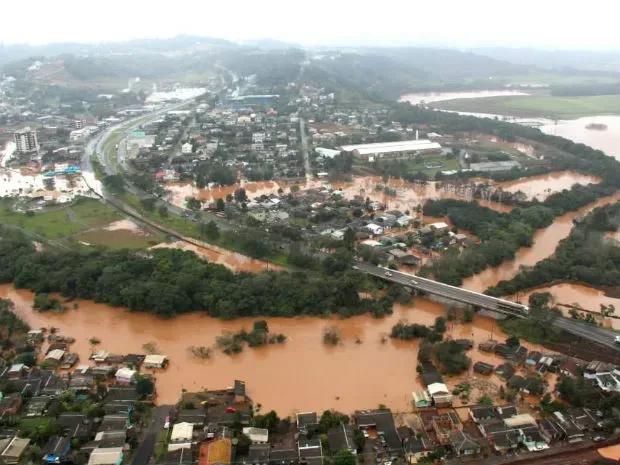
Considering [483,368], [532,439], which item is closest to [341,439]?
[532,439]

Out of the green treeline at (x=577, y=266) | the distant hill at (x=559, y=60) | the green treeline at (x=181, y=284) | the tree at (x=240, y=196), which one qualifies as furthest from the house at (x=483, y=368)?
the distant hill at (x=559, y=60)

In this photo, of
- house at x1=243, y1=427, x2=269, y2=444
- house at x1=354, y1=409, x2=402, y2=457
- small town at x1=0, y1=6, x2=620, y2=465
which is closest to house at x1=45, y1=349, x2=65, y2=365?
small town at x1=0, y1=6, x2=620, y2=465

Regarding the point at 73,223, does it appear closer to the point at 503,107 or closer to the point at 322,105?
the point at 322,105

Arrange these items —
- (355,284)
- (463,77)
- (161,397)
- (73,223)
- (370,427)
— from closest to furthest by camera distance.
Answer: (370,427), (161,397), (355,284), (73,223), (463,77)

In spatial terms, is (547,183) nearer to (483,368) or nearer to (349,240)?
(349,240)

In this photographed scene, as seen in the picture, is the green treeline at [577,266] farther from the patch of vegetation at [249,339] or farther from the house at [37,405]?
the house at [37,405]

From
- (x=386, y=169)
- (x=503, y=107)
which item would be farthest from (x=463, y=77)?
(x=386, y=169)
